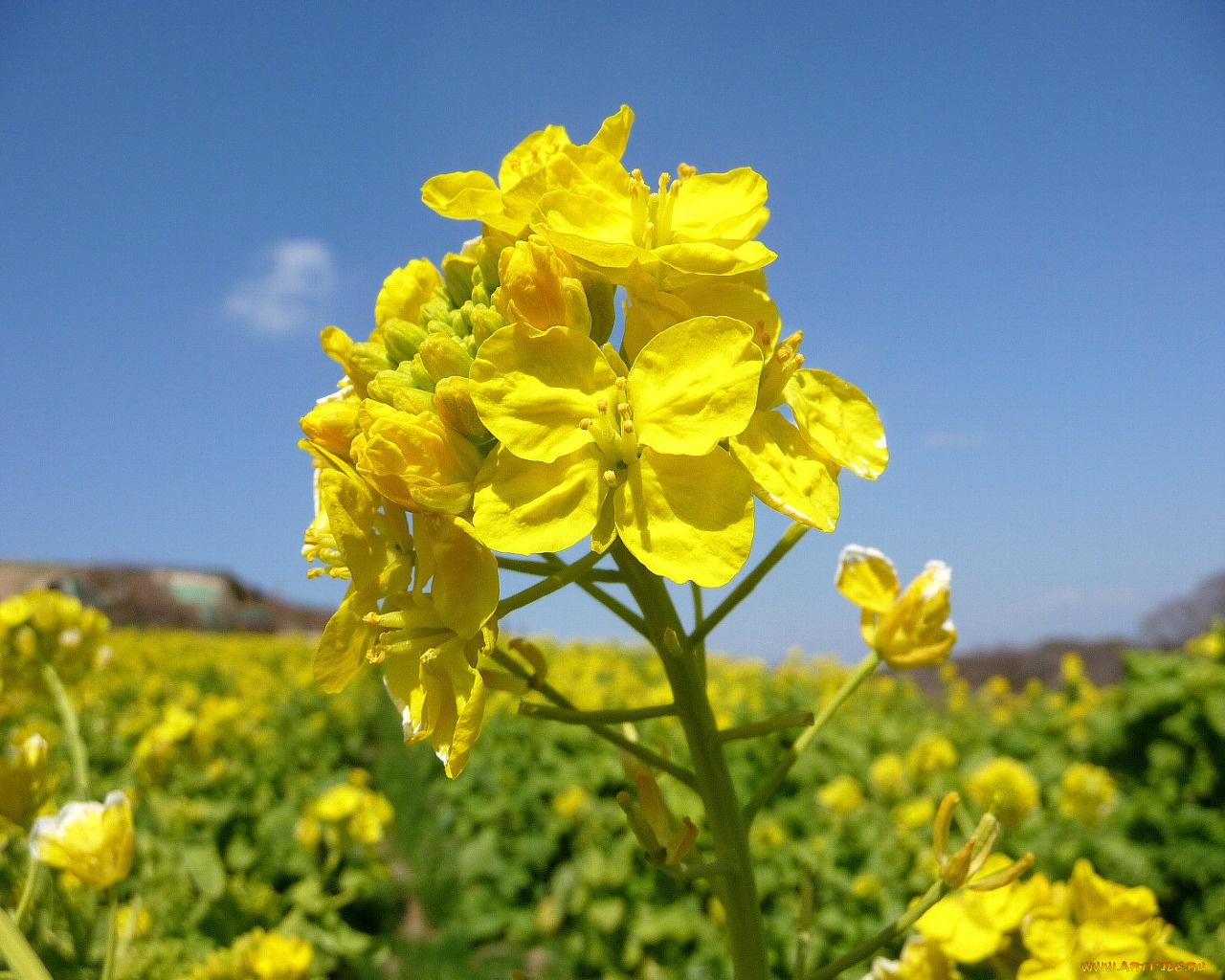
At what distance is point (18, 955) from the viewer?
1139mm

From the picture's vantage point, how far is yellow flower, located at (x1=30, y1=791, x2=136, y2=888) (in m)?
1.43

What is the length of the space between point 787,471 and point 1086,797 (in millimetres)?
3666

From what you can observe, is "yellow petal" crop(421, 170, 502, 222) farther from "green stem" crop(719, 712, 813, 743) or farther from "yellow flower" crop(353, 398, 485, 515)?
"green stem" crop(719, 712, 813, 743)

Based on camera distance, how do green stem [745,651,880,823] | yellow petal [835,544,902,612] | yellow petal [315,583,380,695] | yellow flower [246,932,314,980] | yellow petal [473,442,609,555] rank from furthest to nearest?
yellow flower [246,932,314,980]
yellow petal [835,544,902,612]
green stem [745,651,880,823]
yellow petal [315,583,380,695]
yellow petal [473,442,609,555]

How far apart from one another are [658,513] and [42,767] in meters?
1.51

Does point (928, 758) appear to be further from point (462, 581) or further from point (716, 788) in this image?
point (462, 581)

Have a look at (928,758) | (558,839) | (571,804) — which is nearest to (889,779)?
(928,758)

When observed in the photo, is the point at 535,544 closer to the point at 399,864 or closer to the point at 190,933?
the point at 190,933

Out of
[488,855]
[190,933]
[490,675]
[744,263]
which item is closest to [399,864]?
[488,855]

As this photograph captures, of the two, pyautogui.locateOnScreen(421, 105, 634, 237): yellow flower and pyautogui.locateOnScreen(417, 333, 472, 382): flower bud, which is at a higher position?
pyautogui.locateOnScreen(421, 105, 634, 237): yellow flower

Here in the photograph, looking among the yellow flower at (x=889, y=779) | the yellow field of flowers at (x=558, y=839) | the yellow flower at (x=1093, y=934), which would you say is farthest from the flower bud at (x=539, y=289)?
the yellow flower at (x=889, y=779)

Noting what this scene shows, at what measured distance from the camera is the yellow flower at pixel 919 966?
1.20 metres

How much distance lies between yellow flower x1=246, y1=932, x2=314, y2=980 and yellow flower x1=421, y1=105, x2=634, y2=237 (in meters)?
1.92

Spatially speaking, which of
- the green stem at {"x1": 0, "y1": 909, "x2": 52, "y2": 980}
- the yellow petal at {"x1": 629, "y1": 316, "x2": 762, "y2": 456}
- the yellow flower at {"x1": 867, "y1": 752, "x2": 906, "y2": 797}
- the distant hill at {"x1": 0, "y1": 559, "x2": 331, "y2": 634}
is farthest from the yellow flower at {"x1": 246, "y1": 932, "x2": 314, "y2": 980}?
the distant hill at {"x1": 0, "y1": 559, "x2": 331, "y2": 634}
